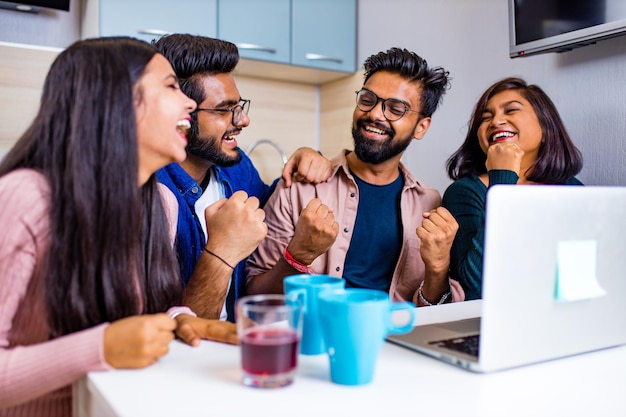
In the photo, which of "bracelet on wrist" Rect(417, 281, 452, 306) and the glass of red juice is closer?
the glass of red juice

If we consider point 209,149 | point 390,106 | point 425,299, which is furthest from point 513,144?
point 209,149

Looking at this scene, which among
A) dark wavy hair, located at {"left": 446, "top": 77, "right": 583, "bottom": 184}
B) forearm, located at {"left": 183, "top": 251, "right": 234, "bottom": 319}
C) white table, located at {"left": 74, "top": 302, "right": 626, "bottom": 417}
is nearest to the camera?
white table, located at {"left": 74, "top": 302, "right": 626, "bottom": 417}

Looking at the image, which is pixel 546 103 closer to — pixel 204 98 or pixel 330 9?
pixel 204 98

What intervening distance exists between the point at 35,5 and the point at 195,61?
105cm

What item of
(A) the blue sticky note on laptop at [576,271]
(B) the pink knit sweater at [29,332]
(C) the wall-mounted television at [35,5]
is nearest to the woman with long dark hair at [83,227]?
(B) the pink knit sweater at [29,332]

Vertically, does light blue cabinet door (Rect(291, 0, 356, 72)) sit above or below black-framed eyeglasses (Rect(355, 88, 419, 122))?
above

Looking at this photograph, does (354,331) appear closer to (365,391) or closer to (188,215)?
(365,391)

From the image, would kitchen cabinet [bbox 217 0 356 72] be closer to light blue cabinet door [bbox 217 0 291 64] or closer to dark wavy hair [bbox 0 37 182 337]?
light blue cabinet door [bbox 217 0 291 64]

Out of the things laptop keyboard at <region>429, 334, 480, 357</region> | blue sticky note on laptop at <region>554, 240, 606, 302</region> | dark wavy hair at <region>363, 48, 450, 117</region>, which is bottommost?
laptop keyboard at <region>429, 334, 480, 357</region>

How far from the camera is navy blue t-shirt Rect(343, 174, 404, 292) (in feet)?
5.67

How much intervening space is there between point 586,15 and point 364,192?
32.1 inches

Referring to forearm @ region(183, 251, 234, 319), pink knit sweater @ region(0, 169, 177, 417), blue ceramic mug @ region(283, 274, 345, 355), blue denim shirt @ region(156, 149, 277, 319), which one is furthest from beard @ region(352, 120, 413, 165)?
pink knit sweater @ region(0, 169, 177, 417)

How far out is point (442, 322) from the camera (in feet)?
3.34

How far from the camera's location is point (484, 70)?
217 centimetres
